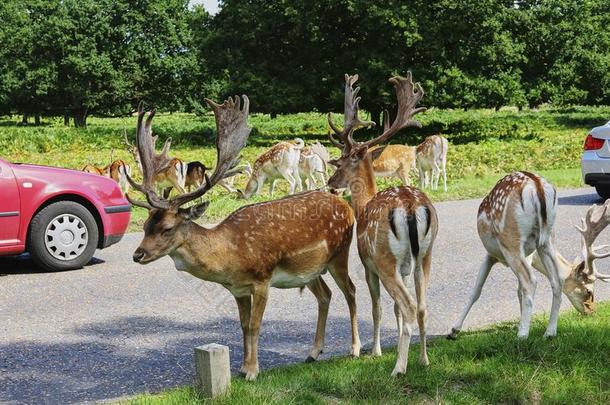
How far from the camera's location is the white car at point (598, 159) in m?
14.7

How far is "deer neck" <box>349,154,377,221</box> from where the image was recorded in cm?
676

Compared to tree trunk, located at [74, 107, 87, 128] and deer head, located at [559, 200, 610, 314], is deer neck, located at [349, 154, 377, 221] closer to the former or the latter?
deer head, located at [559, 200, 610, 314]

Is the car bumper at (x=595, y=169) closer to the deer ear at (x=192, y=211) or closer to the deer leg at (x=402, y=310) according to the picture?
the deer leg at (x=402, y=310)

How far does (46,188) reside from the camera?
965 centimetres

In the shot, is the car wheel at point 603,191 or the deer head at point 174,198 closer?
the deer head at point 174,198

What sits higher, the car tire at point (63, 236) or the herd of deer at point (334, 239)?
the herd of deer at point (334, 239)

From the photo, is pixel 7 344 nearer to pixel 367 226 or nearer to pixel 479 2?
pixel 367 226

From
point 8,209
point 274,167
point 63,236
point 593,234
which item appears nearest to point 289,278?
point 593,234

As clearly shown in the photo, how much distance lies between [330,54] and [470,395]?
31.3 meters

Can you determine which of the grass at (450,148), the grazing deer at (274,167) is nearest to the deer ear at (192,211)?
the grass at (450,148)

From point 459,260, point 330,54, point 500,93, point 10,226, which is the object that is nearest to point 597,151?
point 459,260

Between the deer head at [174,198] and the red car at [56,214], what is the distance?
4009mm

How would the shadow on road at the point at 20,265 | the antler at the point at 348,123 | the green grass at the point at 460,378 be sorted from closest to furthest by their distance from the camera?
the green grass at the point at 460,378 < the antler at the point at 348,123 < the shadow on road at the point at 20,265

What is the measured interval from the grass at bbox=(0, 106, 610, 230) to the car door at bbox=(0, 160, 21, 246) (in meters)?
3.84
